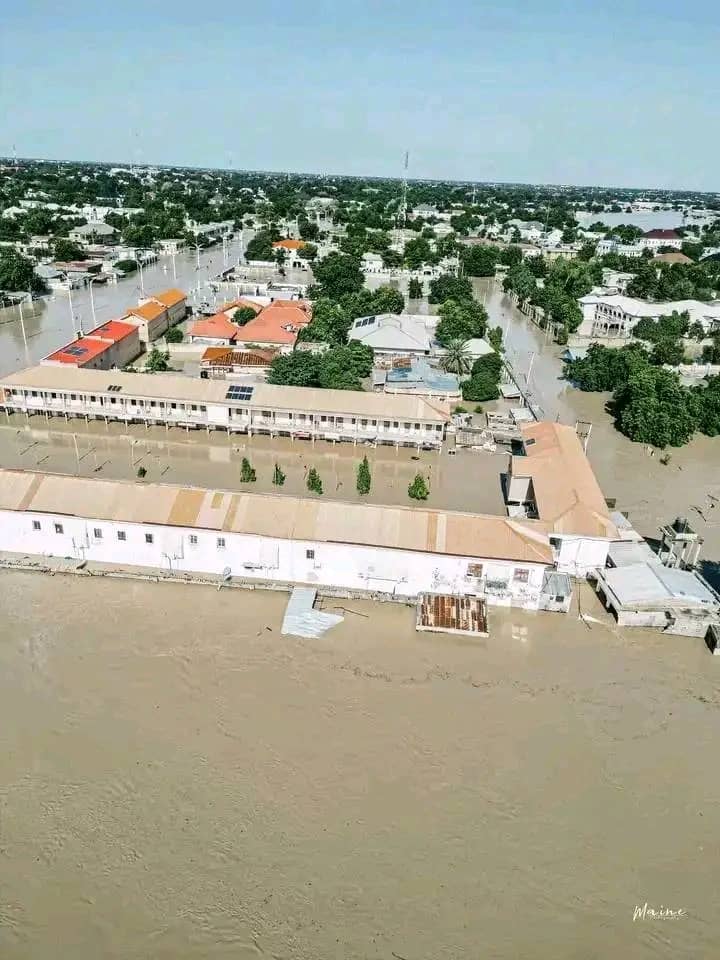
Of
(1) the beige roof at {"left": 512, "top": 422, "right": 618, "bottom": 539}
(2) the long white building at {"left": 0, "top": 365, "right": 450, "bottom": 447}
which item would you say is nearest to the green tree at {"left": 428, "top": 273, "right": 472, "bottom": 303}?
(2) the long white building at {"left": 0, "top": 365, "right": 450, "bottom": 447}

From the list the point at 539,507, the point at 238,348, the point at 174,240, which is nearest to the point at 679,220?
the point at 174,240

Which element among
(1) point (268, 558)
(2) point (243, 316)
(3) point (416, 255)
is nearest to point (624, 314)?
(2) point (243, 316)

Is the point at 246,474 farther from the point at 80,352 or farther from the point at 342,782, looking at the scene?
the point at 80,352

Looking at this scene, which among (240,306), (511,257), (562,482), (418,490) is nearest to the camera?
(562,482)

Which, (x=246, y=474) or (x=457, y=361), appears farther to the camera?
(x=457, y=361)

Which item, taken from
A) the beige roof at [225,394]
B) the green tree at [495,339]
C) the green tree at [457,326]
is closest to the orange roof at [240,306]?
the green tree at [457,326]

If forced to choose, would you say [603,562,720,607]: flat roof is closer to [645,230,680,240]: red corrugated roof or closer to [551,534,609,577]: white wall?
[551,534,609,577]: white wall

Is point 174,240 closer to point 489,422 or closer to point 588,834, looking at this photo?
point 489,422

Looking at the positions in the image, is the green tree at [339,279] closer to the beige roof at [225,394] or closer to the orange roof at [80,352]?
the orange roof at [80,352]
